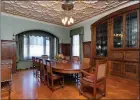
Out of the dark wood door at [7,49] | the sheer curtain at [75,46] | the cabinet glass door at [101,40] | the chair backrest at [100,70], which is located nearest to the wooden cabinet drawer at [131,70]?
the cabinet glass door at [101,40]

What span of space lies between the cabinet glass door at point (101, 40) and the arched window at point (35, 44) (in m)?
2.97

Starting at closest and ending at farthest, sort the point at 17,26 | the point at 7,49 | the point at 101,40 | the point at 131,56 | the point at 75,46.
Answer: the point at 131,56
the point at 7,49
the point at 101,40
the point at 17,26
the point at 75,46

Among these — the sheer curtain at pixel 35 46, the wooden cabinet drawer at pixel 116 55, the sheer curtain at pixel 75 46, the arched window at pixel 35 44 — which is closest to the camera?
the wooden cabinet drawer at pixel 116 55

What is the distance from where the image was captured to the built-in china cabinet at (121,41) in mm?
3666

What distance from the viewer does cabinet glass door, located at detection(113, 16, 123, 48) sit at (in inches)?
163

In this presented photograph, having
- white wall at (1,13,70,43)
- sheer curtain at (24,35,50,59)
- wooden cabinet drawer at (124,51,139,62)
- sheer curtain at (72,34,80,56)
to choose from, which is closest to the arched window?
sheer curtain at (24,35,50,59)

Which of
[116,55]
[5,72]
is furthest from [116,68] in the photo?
[5,72]

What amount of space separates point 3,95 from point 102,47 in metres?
4.05

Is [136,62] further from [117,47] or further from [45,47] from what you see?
[45,47]

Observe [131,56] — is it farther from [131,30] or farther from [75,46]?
[75,46]

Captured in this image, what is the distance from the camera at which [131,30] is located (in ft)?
12.6

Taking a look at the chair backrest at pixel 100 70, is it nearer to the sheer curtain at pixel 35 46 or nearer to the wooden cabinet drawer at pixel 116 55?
the wooden cabinet drawer at pixel 116 55

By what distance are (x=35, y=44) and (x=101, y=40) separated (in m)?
3.85

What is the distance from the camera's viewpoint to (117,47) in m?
4.23
